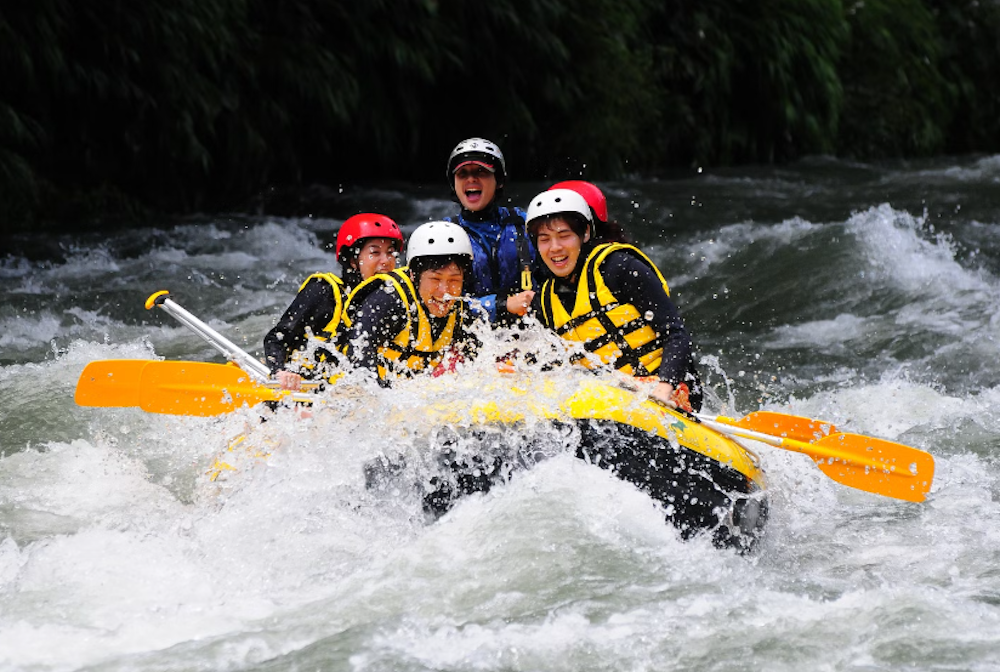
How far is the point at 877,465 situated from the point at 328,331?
240cm

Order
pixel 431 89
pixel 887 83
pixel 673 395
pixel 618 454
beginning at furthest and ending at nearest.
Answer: pixel 887 83
pixel 431 89
pixel 673 395
pixel 618 454

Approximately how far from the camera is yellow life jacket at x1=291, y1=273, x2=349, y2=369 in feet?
18.4

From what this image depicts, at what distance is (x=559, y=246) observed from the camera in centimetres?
501

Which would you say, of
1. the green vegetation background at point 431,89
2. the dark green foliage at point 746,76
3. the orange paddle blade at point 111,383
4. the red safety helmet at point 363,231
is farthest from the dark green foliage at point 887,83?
the orange paddle blade at point 111,383

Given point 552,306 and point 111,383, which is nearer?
point 552,306

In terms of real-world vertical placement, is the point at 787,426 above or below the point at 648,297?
below

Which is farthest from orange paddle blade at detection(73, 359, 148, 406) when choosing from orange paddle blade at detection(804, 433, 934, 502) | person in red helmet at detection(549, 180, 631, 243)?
orange paddle blade at detection(804, 433, 934, 502)

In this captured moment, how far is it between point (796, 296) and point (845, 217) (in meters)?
2.66

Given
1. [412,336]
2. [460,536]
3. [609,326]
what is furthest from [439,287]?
[460,536]

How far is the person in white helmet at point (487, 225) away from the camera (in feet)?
18.4

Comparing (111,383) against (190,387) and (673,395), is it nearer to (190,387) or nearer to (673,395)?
(190,387)

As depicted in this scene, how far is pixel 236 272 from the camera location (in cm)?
945

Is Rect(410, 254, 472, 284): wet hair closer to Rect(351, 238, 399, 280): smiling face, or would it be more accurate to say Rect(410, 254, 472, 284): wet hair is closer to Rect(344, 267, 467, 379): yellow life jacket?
Rect(344, 267, 467, 379): yellow life jacket

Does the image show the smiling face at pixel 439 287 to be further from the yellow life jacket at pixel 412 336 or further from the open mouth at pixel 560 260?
the open mouth at pixel 560 260
